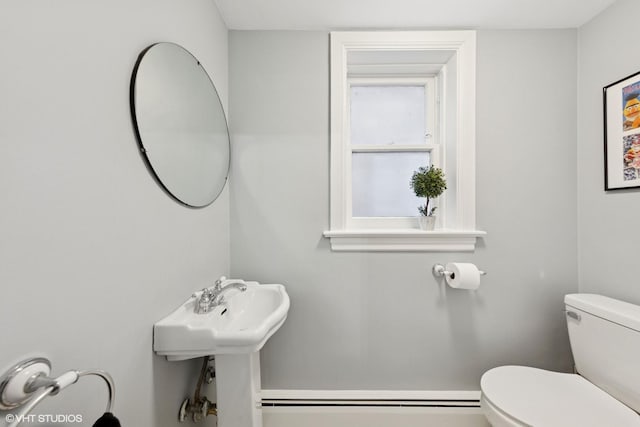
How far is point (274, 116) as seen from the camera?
4.78 feet

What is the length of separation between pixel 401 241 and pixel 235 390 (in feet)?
3.38

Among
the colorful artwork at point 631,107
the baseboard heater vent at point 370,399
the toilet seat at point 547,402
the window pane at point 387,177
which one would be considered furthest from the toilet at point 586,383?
the window pane at point 387,177

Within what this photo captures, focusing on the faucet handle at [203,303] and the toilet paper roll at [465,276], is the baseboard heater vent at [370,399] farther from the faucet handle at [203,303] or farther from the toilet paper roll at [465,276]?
the faucet handle at [203,303]

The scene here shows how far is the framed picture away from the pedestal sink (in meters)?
1.66

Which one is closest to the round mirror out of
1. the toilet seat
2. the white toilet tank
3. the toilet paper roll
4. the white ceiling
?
the white ceiling

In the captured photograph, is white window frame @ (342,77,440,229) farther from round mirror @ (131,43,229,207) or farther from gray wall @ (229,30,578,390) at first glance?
round mirror @ (131,43,229,207)

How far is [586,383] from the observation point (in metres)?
1.17

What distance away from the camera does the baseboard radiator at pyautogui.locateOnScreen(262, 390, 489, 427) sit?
1.42 m

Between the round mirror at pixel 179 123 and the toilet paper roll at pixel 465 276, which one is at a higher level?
the round mirror at pixel 179 123

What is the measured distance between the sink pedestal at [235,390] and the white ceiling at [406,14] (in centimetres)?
159

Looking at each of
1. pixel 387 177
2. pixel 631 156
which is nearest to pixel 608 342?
pixel 631 156


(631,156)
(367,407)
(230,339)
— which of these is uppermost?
(631,156)

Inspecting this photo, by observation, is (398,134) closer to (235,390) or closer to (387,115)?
(387,115)

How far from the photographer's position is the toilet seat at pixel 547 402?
0.97m
